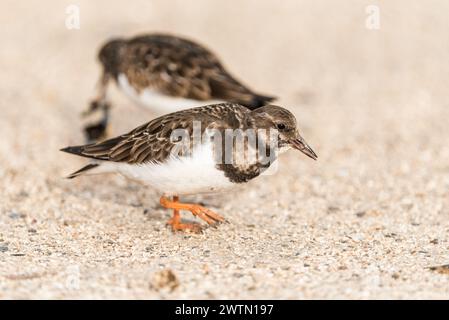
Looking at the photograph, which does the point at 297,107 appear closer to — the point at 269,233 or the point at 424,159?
the point at 424,159

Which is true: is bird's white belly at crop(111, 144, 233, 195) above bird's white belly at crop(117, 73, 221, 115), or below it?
below

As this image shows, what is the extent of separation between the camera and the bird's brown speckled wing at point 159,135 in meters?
6.08

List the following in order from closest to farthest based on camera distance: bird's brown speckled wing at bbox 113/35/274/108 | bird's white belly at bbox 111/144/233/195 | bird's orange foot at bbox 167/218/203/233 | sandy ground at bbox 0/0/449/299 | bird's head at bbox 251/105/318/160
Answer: sandy ground at bbox 0/0/449/299
bird's white belly at bbox 111/144/233/195
bird's head at bbox 251/105/318/160
bird's orange foot at bbox 167/218/203/233
bird's brown speckled wing at bbox 113/35/274/108

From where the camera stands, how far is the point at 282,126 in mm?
6059

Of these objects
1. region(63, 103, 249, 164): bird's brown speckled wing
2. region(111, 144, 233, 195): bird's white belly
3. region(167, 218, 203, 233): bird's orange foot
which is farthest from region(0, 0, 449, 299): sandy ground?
region(63, 103, 249, 164): bird's brown speckled wing

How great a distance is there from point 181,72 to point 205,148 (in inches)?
108

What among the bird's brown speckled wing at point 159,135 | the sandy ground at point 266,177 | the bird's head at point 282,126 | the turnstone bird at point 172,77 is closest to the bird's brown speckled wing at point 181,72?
the turnstone bird at point 172,77

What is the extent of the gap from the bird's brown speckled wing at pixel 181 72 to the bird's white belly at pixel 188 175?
2.22 metres

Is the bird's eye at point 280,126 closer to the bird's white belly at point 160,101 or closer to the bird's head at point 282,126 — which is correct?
the bird's head at point 282,126

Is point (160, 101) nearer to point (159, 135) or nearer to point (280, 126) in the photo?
point (159, 135)

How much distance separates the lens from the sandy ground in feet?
17.5

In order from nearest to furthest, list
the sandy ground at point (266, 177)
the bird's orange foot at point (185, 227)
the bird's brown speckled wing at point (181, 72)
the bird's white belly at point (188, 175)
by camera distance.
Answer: the sandy ground at point (266, 177)
the bird's white belly at point (188, 175)
the bird's orange foot at point (185, 227)
the bird's brown speckled wing at point (181, 72)

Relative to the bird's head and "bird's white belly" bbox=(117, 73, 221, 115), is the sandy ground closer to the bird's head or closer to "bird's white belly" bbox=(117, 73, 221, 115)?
the bird's head
